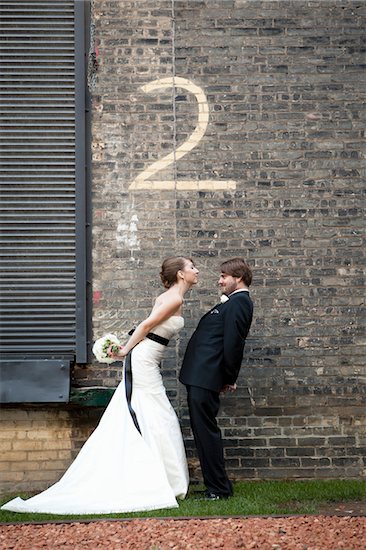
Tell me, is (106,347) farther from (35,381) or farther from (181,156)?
(181,156)

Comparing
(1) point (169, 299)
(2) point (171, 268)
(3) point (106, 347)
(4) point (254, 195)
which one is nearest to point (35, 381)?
(3) point (106, 347)

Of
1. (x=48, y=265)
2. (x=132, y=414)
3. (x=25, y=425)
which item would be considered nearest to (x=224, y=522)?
(x=132, y=414)

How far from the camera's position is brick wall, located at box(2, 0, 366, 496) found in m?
7.68

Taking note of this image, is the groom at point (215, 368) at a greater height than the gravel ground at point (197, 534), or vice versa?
the groom at point (215, 368)

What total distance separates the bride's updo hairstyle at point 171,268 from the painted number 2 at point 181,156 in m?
0.85

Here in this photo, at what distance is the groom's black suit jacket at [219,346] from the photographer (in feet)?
22.5

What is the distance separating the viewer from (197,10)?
784 cm

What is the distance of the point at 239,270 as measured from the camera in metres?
7.09

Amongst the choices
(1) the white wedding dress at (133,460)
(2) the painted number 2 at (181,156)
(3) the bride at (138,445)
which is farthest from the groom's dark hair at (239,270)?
(2) the painted number 2 at (181,156)

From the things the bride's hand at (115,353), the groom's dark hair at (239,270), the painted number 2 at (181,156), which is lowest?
the bride's hand at (115,353)

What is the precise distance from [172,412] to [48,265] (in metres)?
1.73

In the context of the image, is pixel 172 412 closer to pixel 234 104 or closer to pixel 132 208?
pixel 132 208

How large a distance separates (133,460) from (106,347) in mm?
909

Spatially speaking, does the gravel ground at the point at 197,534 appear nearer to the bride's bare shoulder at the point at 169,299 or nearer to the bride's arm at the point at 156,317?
the bride's arm at the point at 156,317
